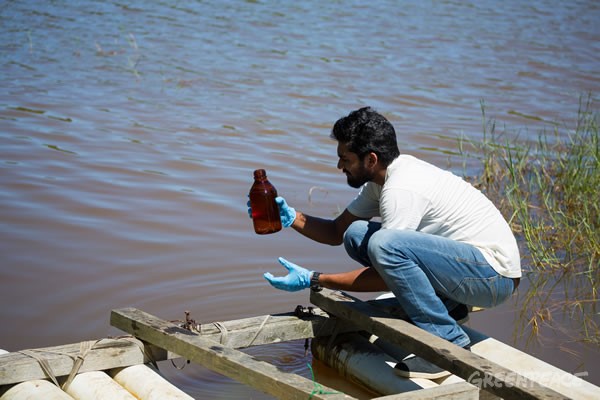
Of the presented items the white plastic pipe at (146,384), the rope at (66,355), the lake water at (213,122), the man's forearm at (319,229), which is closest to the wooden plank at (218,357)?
the white plastic pipe at (146,384)

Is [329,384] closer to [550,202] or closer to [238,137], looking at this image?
[550,202]

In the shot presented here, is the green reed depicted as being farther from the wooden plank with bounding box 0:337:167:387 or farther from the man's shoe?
the wooden plank with bounding box 0:337:167:387

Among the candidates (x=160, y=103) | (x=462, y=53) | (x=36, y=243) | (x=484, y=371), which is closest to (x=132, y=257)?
(x=36, y=243)

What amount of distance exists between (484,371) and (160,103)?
6.65 metres

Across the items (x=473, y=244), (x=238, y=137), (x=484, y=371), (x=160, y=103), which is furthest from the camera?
(x=160, y=103)

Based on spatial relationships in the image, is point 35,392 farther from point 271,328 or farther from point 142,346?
point 271,328

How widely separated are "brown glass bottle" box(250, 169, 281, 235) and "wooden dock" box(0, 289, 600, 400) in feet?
1.29

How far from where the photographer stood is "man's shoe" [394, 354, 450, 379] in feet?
11.9

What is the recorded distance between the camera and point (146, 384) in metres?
3.40

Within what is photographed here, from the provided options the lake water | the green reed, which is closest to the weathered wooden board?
the lake water

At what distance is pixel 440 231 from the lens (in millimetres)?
3781

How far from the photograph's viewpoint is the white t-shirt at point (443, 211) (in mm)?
3586

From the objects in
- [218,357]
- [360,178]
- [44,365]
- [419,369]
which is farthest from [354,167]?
[44,365]

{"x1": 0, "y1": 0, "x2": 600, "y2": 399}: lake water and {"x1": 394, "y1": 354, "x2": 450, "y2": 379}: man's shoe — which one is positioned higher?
{"x1": 0, "y1": 0, "x2": 600, "y2": 399}: lake water
